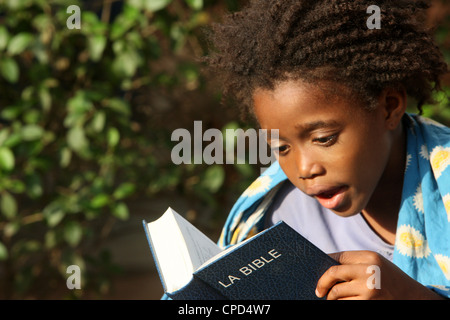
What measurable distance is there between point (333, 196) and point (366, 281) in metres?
0.36

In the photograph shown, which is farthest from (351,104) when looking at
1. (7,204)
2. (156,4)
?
(7,204)

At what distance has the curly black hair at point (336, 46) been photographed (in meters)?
1.42

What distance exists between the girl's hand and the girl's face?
0.28 meters

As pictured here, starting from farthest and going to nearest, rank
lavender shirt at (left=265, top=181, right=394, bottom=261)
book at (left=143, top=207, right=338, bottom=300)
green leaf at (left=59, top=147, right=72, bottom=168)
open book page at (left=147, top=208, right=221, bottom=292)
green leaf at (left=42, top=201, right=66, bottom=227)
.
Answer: green leaf at (left=59, top=147, right=72, bottom=168) → green leaf at (left=42, top=201, right=66, bottom=227) → lavender shirt at (left=265, top=181, right=394, bottom=261) → open book page at (left=147, top=208, right=221, bottom=292) → book at (left=143, top=207, right=338, bottom=300)

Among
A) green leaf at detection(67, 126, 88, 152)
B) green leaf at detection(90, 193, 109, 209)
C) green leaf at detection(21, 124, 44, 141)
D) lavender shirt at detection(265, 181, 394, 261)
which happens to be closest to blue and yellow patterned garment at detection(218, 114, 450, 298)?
lavender shirt at detection(265, 181, 394, 261)

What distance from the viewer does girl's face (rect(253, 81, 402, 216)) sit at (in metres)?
1.41

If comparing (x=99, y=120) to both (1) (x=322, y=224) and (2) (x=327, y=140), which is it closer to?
(1) (x=322, y=224)

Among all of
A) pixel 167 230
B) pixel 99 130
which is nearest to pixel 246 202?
pixel 167 230

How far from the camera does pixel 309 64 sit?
1423 millimetres

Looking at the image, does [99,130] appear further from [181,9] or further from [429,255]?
[429,255]

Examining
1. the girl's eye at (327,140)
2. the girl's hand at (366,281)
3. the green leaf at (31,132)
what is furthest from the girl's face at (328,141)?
the green leaf at (31,132)

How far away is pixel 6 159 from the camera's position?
2.46m

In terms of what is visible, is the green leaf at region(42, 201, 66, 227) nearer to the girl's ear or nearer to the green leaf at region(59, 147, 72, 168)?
the green leaf at region(59, 147, 72, 168)
